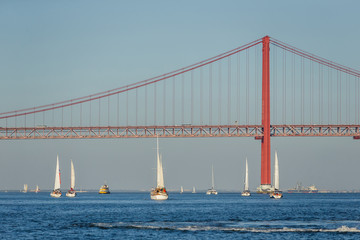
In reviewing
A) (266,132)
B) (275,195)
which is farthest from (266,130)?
(275,195)

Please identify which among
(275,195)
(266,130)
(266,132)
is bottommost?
(275,195)

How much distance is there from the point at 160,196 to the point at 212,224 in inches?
2310

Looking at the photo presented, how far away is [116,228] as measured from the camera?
52.8 metres

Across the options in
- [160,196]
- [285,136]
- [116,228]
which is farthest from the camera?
[285,136]

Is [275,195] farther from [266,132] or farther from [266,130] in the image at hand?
[266,130]

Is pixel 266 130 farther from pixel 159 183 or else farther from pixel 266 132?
pixel 159 183

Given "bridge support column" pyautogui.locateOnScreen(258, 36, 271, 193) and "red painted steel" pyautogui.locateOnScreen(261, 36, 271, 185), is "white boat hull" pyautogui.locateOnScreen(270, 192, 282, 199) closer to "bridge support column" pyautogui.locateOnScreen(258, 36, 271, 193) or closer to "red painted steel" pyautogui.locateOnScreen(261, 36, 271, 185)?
"bridge support column" pyautogui.locateOnScreen(258, 36, 271, 193)

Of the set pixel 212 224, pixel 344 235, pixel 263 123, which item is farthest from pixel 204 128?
pixel 344 235

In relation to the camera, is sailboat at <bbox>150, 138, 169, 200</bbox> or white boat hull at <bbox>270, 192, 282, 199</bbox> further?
white boat hull at <bbox>270, 192, 282, 199</bbox>

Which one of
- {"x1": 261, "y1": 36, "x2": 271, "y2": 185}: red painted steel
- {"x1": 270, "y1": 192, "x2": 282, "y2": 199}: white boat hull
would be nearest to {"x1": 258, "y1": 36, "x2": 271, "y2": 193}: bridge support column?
{"x1": 261, "y1": 36, "x2": 271, "y2": 185}: red painted steel

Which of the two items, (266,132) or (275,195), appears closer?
(266,132)

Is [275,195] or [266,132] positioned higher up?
[266,132]

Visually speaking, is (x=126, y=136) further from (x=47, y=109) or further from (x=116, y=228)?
(x=116, y=228)

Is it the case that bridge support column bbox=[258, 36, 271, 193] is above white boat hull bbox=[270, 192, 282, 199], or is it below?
above
